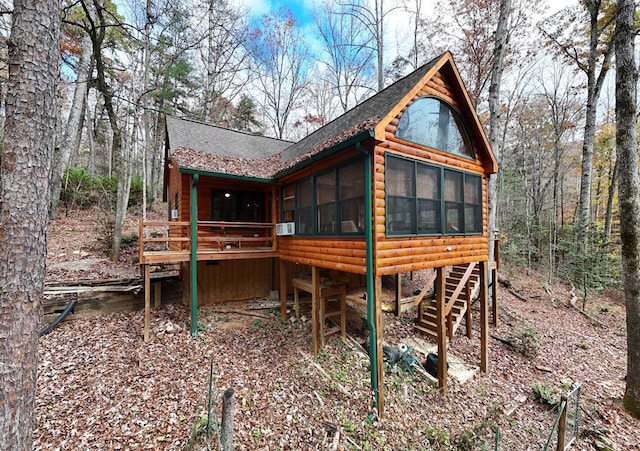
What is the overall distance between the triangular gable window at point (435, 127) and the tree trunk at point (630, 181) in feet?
8.65

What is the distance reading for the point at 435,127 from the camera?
579 centimetres

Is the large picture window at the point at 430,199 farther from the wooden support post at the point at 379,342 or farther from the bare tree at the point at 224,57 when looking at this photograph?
the bare tree at the point at 224,57

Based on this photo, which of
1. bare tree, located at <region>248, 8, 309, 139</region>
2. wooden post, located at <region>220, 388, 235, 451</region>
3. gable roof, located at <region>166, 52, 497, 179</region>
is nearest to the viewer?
wooden post, located at <region>220, 388, 235, 451</region>

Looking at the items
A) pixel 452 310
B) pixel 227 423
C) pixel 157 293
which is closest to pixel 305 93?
pixel 157 293

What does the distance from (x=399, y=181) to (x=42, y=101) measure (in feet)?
16.4

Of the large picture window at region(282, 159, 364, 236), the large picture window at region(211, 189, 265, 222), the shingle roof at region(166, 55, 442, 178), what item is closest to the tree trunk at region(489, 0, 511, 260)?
the shingle roof at region(166, 55, 442, 178)

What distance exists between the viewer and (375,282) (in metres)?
4.59

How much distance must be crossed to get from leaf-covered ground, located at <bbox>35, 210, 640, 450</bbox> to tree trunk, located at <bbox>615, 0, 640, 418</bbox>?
36.0 inches

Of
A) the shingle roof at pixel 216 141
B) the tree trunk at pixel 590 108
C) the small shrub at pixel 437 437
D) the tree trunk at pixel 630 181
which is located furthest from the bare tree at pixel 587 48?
the shingle roof at pixel 216 141

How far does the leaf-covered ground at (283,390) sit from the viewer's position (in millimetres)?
3732

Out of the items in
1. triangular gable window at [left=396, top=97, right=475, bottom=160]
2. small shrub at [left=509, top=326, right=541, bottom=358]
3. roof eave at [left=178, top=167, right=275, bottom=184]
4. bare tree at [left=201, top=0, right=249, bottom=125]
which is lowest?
small shrub at [left=509, top=326, right=541, bottom=358]

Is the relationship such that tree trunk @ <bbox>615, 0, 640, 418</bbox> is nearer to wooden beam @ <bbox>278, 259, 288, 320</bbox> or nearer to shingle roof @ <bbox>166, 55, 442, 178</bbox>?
shingle roof @ <bbox>166, 55, 442, 178</bbox>

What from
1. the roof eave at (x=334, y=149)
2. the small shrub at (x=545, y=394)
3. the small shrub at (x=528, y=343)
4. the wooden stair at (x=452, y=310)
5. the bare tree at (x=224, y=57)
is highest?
the bare tree at (x=224, y=57)

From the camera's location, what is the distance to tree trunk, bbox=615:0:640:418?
5.05 meters
